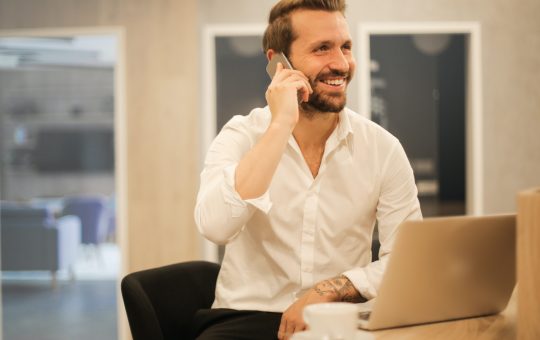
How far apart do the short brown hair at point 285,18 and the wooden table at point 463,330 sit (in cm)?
95

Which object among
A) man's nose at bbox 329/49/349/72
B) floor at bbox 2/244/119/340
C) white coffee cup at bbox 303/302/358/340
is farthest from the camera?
floor at bbox 2/244/119/340

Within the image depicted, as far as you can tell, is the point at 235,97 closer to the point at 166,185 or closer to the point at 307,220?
the point at 166,185

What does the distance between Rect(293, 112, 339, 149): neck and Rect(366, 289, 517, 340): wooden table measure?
75 centimetres

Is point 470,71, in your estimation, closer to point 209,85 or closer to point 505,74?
point 505,74

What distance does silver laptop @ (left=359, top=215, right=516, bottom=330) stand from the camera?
1161 mm

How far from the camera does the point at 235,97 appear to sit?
4.91 meters

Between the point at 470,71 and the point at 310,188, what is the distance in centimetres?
339

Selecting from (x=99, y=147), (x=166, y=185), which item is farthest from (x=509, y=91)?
(x=99, y=147)

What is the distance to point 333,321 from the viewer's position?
0.99 m

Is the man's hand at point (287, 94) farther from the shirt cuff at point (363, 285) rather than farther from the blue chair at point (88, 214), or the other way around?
the blue chair at point (88, 214)

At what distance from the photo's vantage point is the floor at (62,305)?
539cm

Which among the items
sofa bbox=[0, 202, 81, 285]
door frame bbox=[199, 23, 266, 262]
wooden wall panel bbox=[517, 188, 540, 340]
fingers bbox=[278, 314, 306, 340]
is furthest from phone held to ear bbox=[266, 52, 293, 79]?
sofa bbox=[0, 202, 81, 285]

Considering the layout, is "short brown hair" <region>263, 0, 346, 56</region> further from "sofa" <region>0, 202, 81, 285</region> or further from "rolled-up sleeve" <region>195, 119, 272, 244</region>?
"sofa" <region>0, 202, 81, 285</region>

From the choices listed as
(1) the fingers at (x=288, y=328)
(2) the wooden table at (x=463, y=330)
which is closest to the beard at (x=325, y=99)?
(1) the fingers at (x=288, y=328)
